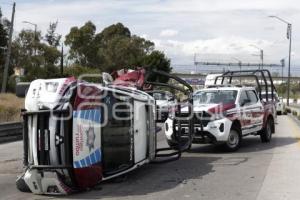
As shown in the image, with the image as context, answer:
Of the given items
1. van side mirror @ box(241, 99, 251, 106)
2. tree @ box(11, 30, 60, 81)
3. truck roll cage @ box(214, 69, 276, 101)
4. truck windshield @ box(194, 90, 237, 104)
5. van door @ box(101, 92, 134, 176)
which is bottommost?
van door @ box(101, 92, 134, 176)

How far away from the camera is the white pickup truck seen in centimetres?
1554

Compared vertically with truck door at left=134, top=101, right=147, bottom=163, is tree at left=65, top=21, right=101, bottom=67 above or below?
above

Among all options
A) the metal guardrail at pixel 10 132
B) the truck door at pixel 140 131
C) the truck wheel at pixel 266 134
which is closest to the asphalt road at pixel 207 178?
the truck door at pixel 140 131

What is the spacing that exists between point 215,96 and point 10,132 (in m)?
7.25

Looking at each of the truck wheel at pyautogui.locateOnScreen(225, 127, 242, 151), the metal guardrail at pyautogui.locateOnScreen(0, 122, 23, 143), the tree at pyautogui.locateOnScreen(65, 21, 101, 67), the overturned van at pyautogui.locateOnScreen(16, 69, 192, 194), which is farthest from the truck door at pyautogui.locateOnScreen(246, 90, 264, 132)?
the tree at pyautogui.locateOnScreen(65, 21, 101, 67)

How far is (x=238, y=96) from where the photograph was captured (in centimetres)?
1697

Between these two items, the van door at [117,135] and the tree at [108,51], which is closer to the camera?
the van door at [117,135]

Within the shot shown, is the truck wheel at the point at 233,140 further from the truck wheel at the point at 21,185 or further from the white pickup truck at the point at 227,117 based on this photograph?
the truck wheel at the point at 21,185

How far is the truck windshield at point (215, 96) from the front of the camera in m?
16.8

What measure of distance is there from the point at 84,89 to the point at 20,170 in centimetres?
372

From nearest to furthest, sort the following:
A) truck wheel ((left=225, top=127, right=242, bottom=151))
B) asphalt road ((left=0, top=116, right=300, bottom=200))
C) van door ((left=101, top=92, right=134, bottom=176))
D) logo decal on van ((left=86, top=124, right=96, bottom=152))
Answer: asphalt road ((left=0, top=116, right=300, bottom=200)), logo decal on van ((left=86, top=124, right=96, bottom=152)), van door ((left=101, top=92, right=134, bottom=176)), truck wheel ((left=225, top=127, right=242, bottom=151))

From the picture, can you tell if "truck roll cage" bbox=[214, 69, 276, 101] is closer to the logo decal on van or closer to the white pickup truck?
the white pickup truck

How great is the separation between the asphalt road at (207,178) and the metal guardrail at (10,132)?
298 cm

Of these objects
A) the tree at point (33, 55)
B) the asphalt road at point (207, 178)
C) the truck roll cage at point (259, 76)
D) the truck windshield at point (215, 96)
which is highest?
the tree at point (33, 55)
